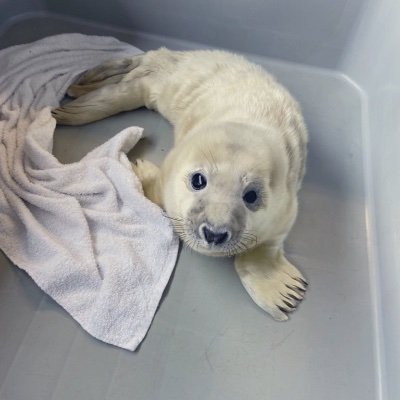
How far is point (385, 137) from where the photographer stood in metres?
1.74

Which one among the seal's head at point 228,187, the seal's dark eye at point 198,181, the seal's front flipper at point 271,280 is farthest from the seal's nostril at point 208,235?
the seal's front flipper at point 271,280

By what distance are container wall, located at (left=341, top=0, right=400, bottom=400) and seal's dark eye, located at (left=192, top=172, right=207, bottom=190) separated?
2.21 feet

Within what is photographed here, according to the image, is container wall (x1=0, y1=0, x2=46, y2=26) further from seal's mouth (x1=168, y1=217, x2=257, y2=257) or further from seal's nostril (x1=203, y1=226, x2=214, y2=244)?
seal's nostril (x1=203, y1=226, x2=214, y2=244)

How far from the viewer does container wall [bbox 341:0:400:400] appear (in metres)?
1.40

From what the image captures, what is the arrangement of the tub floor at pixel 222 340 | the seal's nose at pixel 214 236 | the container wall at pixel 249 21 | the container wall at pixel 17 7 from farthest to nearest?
1. the container wall at pixel 17 7
2. the container wall at pixel 249 21
3. the tub floor at pixel 222 340
4. the seal's nose at pixel 214 236

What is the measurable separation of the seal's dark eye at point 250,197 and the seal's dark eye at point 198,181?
0.37 feet

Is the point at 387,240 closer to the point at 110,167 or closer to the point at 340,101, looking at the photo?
the point at 340,101

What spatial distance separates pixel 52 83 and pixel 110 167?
0.49 m

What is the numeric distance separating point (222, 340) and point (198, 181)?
1.63 feet

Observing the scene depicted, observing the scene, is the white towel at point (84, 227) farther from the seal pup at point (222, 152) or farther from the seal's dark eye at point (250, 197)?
the seal's dark eye at point (250, 197)

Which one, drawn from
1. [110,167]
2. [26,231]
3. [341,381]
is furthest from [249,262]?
[26,231]

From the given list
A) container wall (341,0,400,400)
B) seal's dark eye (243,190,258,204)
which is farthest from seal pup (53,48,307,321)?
container wall (341,0,400,400)

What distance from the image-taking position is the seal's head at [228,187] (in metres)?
1.17

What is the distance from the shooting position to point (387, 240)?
1.54 m
